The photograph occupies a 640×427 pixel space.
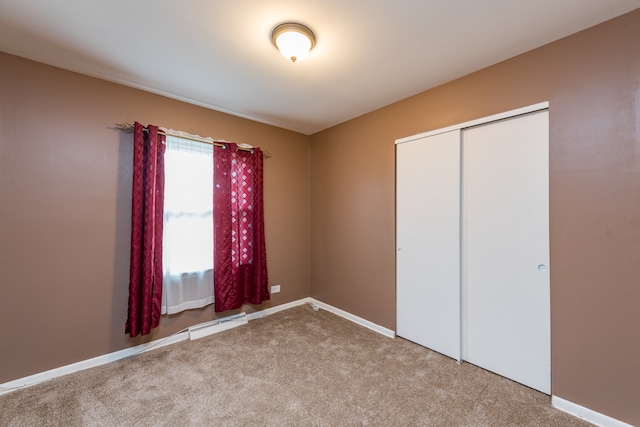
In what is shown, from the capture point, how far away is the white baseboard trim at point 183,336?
205cm

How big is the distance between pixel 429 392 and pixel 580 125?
2156 millimetres

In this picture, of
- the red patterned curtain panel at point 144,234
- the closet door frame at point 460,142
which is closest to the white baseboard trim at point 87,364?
the red patterned curtain panel at point 144,234

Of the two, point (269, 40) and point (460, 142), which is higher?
point (269, 40)

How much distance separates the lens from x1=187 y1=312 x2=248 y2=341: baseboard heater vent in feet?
9.30

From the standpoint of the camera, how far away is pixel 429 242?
8.52ft

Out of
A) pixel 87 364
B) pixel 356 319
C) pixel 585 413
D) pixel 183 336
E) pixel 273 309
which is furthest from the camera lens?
pixel 273 309

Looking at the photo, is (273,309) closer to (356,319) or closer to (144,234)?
(356,319)

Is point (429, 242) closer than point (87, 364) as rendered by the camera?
No

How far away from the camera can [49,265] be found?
7.01ft

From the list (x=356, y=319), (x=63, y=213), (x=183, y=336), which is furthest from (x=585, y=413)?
(x=63, y=213)

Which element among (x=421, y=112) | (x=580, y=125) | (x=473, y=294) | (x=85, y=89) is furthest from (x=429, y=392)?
(x=85, y=89)

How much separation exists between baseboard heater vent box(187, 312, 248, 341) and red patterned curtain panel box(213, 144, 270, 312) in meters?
0.17

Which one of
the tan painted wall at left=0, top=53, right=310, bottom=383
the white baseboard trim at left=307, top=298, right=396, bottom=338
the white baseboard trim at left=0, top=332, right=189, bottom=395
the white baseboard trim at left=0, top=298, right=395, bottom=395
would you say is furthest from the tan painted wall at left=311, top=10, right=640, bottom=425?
the white baseboard trim at left=0, top=332, right=189, bottom=395

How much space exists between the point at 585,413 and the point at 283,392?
2028 millimetres
